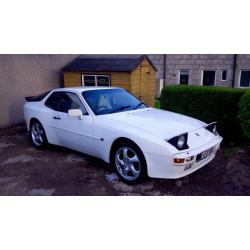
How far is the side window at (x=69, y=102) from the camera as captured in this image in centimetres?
490

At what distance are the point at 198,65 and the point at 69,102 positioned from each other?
40.3ft

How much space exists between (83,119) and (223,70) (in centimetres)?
1287

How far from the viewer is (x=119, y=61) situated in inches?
420

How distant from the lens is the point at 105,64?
1052 centimetres

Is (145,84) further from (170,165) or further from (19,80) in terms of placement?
(170,165)

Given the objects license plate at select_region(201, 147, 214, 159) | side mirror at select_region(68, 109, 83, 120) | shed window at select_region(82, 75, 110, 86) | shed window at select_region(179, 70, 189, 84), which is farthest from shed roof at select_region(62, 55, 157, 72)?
license plate at select_region(201, 147, 214, 159)

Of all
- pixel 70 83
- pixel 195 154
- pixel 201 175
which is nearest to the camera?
pixel 195 154

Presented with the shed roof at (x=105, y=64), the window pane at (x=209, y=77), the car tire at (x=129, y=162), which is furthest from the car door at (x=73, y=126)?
the window pane at (x=209, y=77)

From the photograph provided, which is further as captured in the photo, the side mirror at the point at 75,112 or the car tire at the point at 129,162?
the side mirror at the point at 75,112

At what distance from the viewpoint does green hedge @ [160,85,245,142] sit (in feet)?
20.6

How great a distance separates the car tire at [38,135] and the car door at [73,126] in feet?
2.31

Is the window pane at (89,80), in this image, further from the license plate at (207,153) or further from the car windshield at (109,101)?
the license plate at (207,153)

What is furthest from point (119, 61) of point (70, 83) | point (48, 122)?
point (48, 122)

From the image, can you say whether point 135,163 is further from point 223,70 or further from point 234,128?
point 223,70
